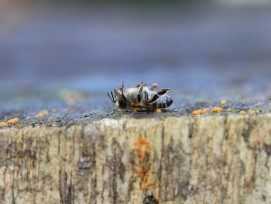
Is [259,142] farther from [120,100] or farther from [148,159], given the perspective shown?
[120,100]

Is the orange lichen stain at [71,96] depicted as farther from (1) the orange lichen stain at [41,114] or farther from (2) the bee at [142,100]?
(2) the bee at [142,100]

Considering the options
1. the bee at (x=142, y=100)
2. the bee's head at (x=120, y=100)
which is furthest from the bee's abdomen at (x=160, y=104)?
the bee's head at (x=120, y=100)

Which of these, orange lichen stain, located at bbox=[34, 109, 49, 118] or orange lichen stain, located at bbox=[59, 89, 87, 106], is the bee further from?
orange lichen stain, located at bbox=[59, 89, 87, 106]

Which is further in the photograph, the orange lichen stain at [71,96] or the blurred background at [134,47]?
the blurred background at [134,47]

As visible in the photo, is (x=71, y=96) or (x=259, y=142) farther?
(x=71, y=96)

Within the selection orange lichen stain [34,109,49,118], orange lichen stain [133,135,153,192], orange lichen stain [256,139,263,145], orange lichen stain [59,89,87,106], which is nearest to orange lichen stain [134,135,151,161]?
orange lichen stain [133,135,153,192]

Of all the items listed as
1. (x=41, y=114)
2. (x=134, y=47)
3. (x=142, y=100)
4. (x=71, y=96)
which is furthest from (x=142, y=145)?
(x=134, y=47)
